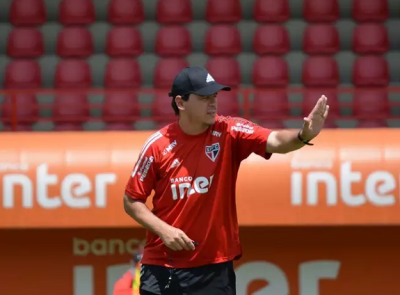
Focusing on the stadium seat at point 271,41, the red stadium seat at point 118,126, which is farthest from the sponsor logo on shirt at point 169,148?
the stadium seat at point 271,41

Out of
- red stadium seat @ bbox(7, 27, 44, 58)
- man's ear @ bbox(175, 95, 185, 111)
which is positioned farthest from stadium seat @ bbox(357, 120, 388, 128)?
man's ear @ bbox(175, 95, 185, 111)

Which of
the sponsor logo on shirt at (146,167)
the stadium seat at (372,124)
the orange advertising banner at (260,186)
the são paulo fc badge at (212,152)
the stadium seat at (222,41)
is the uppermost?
the stadium seat at (222,41)

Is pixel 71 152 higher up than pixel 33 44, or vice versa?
pixel 33 44

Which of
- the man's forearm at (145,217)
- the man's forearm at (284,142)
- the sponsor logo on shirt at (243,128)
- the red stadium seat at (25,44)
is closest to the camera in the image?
the man's forearm at (284,142)

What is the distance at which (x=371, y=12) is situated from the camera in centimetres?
955

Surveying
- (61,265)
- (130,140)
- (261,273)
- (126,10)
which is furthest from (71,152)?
(126,10)

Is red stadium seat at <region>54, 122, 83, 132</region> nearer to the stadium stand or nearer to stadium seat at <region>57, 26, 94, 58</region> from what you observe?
the stadium stand

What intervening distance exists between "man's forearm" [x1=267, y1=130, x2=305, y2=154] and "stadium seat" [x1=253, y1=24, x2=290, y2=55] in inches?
231

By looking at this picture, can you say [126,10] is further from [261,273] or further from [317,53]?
[261,273]

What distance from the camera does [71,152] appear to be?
6676 millimetres

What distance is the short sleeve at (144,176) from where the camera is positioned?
143 inches

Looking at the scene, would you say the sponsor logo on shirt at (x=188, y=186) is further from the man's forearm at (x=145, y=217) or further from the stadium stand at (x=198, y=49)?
the stadium stand at (x=198, y=49)

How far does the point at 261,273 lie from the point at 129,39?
369 centimetres

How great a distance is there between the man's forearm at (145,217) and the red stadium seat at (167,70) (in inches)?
214
